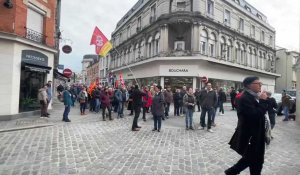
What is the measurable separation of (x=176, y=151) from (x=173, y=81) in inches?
730

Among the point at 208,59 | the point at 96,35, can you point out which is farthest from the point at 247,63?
the point at 96,35

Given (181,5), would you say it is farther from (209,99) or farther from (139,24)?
(209,99)

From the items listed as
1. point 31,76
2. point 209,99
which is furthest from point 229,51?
point 31,76

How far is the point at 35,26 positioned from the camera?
12.8 meters

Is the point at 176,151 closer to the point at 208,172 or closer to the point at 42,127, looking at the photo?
the point at 208,172

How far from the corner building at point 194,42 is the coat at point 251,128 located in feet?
53.5

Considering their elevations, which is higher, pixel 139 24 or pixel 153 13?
pixel 153 13

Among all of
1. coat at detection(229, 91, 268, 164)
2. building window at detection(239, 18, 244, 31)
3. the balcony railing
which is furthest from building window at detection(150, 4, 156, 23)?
coat at detection(229, 91, 268, 164)

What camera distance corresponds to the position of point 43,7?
13266mm

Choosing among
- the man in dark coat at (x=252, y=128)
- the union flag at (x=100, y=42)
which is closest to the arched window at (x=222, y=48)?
the union flag at (x=100, y=42)

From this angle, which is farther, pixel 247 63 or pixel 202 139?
pixel 247 63

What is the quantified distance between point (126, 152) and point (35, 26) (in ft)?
35.4

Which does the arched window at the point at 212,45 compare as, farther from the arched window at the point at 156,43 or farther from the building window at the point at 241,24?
the building window at the point at 241,24

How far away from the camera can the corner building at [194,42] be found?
2320 centimetres
